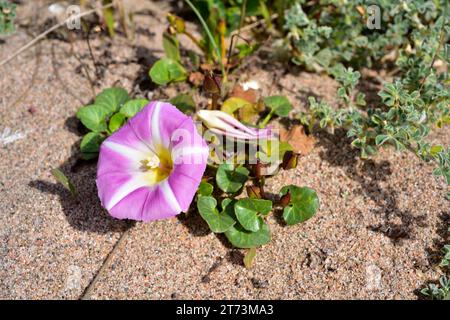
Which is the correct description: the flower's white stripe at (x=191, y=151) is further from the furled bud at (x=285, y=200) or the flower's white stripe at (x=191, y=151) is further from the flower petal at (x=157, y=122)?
the furled bud at (x=285, y=200)

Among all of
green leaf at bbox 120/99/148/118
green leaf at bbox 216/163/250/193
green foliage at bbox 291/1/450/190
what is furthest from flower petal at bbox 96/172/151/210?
green foliage at bbox 291/1/450/190

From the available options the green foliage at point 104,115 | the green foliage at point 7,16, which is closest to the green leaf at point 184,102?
the green foliage at point 104,115

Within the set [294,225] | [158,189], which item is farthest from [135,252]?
[294,225]

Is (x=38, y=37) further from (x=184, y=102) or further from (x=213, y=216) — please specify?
(x=213, y=216)

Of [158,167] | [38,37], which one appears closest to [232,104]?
[158,167]

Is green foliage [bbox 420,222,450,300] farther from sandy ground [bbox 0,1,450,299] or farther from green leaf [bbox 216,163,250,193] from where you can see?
green leaf [bbox 216,163,250,193]
